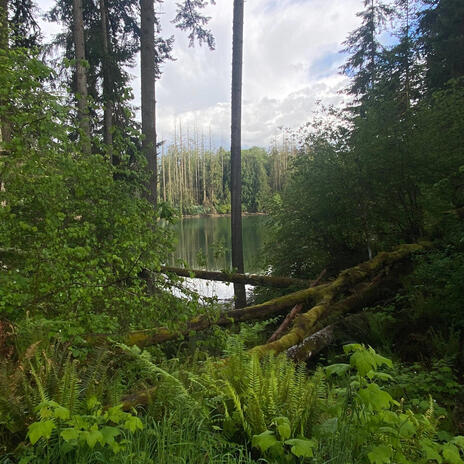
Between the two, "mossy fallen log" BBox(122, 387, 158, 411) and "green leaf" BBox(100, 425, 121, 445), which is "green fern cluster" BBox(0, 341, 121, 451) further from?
"green leaf" BBox(100, 425, 121, 445)

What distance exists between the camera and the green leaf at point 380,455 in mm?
1588

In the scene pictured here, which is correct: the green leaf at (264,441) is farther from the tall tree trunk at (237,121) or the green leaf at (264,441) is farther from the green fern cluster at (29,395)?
the tall tree trunk at (237,121)

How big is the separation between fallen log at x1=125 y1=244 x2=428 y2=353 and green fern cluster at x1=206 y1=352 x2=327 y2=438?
3.64ft

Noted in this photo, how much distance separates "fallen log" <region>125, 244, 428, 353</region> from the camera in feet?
12.3

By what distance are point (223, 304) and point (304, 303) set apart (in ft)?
4.95

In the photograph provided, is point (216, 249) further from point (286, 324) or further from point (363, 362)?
point (363, 362)

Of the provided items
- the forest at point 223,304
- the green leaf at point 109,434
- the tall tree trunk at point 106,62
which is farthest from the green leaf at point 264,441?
the tall tree trunk at point 106,62

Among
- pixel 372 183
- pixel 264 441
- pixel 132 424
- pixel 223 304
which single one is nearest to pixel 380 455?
pixel 264 441

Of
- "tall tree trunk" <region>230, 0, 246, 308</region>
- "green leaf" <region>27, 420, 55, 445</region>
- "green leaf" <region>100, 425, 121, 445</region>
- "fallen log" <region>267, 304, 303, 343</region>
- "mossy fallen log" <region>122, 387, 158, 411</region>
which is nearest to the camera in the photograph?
"green leaf" <region>27, 420, 55, 445</region>

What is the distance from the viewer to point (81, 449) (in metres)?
1.62

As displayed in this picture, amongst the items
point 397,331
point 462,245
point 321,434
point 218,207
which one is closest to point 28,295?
point 321,434

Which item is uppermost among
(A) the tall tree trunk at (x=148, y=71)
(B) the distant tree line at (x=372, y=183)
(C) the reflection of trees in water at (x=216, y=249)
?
(A) the tall tree trunk at (x=148, y=71)

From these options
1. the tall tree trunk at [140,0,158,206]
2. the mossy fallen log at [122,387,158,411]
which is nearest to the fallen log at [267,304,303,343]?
the mossy fallen log at [122,387,158,411]

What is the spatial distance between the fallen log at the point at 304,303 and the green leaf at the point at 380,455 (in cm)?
183
